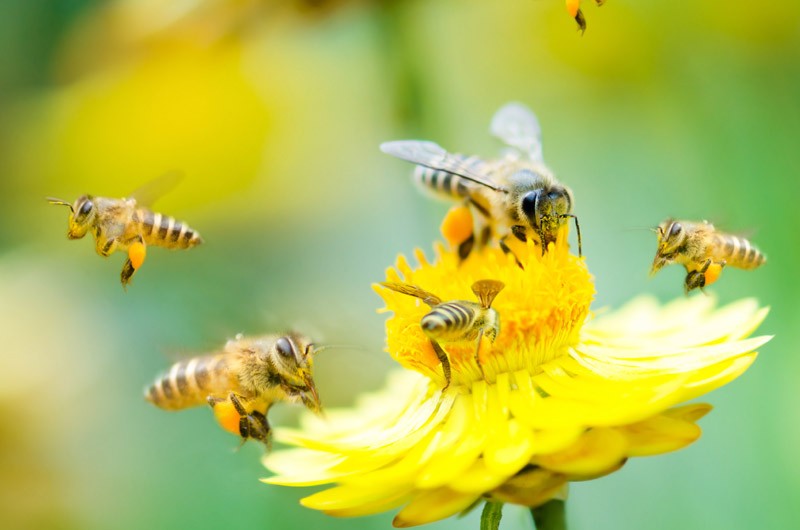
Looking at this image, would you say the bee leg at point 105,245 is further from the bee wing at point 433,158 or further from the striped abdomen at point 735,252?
the striped abdomen at point 735,252

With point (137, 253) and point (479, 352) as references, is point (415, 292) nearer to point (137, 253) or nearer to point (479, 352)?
point (479, 352)

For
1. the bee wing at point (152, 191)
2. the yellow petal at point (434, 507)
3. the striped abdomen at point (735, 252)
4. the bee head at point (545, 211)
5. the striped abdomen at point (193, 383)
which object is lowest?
the yellow petal at point (434, 507)

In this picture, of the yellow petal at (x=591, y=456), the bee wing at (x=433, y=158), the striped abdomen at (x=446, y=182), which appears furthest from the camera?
the striped abdomen at (x=446, y=182)

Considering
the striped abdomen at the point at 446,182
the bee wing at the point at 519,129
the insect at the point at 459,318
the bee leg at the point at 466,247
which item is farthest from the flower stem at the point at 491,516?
the bee wing at the point at 519,129

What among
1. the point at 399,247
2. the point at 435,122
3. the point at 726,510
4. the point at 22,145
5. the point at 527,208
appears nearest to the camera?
the point at 527,208

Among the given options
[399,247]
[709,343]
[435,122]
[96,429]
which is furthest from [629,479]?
[96,429]

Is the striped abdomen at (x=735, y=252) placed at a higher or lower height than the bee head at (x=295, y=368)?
higher

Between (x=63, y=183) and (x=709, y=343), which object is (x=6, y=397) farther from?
(x=709, y=343)
